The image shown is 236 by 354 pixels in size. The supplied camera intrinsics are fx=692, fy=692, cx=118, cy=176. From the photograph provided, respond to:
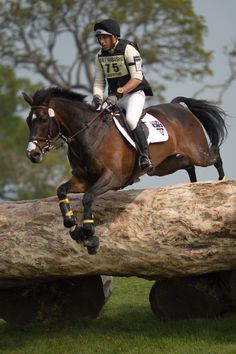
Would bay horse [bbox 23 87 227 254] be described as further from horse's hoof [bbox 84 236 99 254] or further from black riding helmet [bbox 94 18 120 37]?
black riding helmet [bbox 94 18 120 37]

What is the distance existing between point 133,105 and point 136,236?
1.92m

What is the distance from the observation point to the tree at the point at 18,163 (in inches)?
1282

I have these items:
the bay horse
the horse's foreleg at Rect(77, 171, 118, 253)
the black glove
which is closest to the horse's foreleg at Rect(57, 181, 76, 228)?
the bay horse

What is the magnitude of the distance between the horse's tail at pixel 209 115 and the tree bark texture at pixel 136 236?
3.28 metres

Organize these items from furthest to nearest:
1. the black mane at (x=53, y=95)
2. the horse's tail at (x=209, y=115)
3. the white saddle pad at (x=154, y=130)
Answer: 1. the horse's tail at (x=209, y=115)
2. the white saddle pad at (x=154, y=130)
3. the black mane at (x=53, y=95)

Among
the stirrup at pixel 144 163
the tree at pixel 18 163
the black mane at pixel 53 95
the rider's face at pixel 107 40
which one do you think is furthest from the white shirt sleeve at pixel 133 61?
the tree at pixel 18 163

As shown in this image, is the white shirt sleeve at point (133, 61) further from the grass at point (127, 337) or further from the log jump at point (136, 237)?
the grass at point (127, 337)

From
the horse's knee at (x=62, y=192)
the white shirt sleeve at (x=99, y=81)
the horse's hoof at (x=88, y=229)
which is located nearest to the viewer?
the horse's hoof at (x=88, y=229)

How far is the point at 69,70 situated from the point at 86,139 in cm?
1796

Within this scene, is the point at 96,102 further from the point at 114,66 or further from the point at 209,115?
the point at 209,115

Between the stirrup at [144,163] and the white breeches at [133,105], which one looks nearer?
the stirrup at [144,163]

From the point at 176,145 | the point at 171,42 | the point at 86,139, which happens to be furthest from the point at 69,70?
the point at 86,139

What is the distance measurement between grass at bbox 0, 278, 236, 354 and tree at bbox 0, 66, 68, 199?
22.8 m

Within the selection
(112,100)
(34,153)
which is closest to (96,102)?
(112,100)
